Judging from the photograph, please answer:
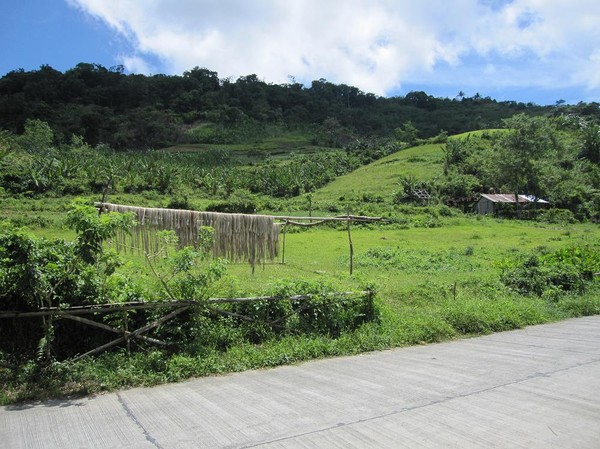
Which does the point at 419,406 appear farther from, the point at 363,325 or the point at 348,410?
the point at 363,325

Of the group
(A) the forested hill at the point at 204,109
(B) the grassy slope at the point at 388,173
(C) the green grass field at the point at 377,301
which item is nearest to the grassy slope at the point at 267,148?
(A) the forested hill at the point at 204,109

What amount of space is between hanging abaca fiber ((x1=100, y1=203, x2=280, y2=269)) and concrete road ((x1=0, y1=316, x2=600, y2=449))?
199 inches

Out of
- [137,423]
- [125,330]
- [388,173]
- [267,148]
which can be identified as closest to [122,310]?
[125,330]

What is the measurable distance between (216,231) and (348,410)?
7.24m

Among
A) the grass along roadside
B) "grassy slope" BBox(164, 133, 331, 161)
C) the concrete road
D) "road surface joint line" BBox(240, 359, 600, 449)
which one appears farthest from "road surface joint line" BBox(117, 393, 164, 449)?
"grassy slope" BBox(164, 133, 331, 161)

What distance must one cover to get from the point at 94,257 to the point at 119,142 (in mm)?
88921

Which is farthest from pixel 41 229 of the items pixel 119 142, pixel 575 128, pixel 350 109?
pixel 350 109

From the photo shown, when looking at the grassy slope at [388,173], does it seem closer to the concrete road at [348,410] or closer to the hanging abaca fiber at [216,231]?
the hanging abaca fiber at [216,231]

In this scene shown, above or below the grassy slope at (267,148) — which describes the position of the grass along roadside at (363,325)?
below

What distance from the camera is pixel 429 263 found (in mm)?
20781

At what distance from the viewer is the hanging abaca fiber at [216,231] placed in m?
10.8

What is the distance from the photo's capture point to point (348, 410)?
5.14m

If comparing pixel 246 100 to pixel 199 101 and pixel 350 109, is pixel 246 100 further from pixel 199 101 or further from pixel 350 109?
pixel 350 109

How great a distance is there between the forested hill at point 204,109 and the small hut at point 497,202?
174ft
